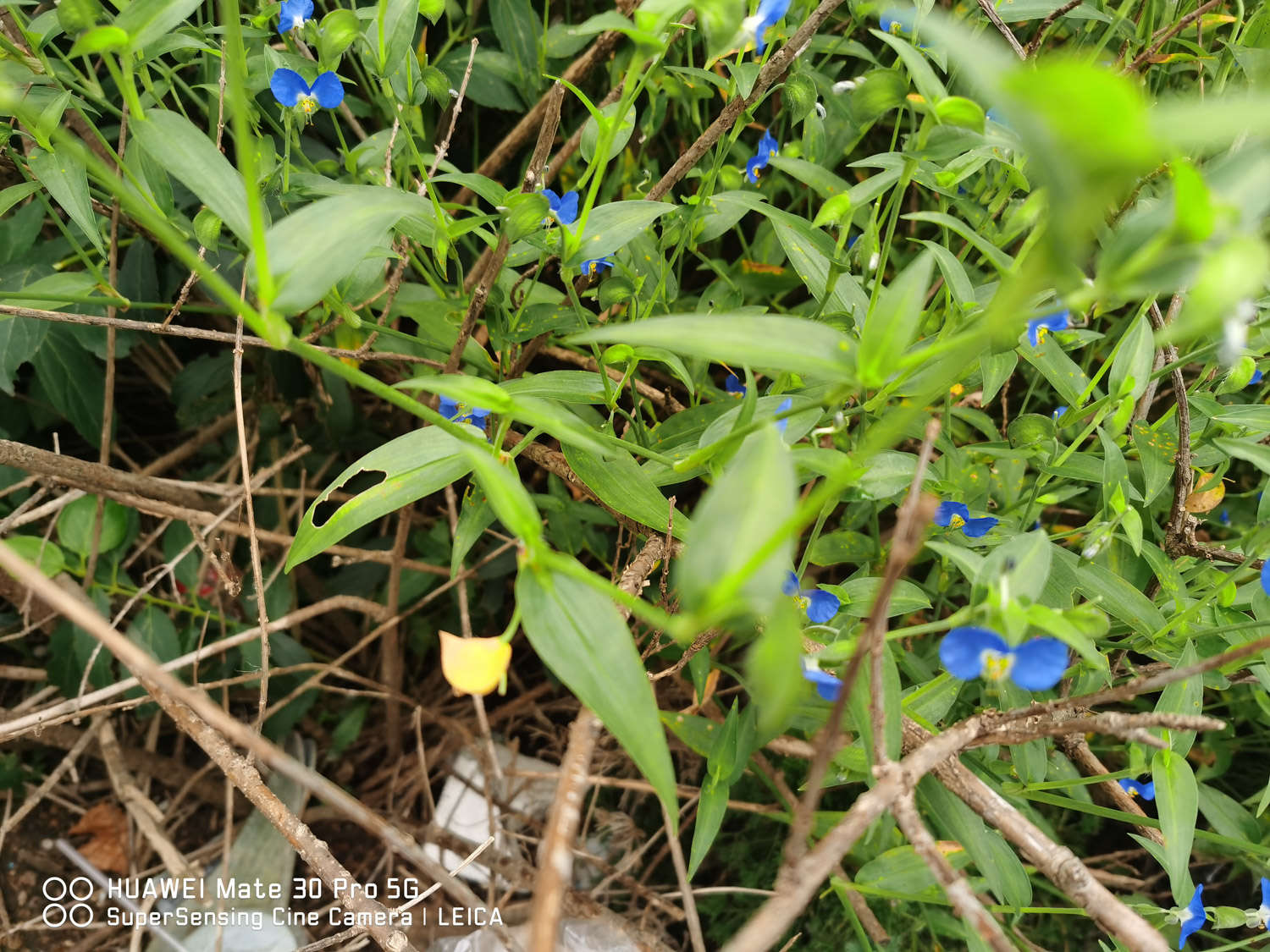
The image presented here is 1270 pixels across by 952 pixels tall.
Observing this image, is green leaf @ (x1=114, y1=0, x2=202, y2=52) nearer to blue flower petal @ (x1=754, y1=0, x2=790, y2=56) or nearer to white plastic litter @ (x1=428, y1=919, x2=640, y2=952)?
blue flower petal @ (x1=754, y1=0, x2=790, y2=56)

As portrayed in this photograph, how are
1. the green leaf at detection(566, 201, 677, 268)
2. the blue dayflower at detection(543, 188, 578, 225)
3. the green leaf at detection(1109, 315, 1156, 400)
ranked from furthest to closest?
the blue dayflower at detection(543, 188, 578, 225) < the green leaf at detection(1109, 315, 1156, 400) < the green leaf at detection(566, 201, 677, 268)

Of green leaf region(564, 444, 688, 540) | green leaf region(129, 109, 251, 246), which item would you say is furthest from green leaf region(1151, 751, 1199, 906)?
green leaf region(129, 109, 251, 246)

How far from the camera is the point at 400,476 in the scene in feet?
3.02

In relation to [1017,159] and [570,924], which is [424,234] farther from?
[570,924]

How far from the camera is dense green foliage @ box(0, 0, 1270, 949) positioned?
0.65 metres

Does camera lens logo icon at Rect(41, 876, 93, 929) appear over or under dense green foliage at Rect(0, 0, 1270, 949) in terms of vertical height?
under

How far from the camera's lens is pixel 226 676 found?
1689 mm

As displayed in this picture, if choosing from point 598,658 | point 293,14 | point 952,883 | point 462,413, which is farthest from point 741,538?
point 293,14

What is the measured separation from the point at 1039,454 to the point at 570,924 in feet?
3.53

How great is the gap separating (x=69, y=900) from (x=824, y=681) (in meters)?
1.68

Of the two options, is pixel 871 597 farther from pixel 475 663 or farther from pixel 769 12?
pixel 769 12

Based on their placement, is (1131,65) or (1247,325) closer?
(1247,325)

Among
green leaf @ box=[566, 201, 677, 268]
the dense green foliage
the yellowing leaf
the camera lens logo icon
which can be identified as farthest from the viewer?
the camera lens logo icon

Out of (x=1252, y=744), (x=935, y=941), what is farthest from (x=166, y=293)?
(x=1252, y=744)
